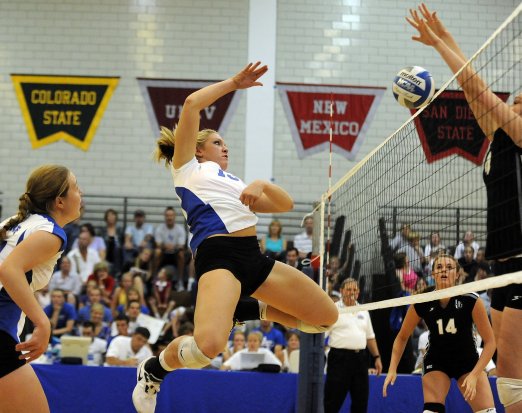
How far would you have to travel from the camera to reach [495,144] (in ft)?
17.7

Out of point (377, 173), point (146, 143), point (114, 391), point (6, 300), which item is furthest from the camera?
point (146, 143)

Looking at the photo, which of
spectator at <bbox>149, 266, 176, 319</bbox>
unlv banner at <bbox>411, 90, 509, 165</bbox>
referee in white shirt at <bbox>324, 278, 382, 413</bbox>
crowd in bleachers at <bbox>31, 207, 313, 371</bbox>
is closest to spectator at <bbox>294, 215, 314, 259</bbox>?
crowd in bleachers at <bbox>31, 207, 313, 371</bbox>

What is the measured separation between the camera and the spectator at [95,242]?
1623 centimetres

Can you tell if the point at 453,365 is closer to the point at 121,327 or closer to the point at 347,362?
the point at 347,362

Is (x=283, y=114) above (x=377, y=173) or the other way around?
above

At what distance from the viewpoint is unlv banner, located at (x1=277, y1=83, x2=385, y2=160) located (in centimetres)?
1795

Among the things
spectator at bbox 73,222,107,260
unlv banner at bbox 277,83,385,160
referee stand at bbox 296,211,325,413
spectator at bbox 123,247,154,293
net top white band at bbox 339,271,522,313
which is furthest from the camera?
unlv banner at bbox 277,83,385,160

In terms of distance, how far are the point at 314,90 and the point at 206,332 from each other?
13.5 meters

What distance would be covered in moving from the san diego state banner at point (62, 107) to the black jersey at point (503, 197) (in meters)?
13.9

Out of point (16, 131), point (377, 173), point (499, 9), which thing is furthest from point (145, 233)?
point (499, 9)

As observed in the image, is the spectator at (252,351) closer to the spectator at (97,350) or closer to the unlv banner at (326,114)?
the spectator at (97,350)

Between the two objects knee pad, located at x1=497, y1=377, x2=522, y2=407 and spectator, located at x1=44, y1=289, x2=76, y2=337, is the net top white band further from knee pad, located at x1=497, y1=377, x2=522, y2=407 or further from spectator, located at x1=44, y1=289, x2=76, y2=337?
spectator, located at x1=44, y1=289, x2=76, y2=337

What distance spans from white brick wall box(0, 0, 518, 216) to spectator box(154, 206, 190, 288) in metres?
1.30

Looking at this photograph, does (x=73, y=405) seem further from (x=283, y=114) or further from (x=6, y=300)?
(x=283, y=114)
